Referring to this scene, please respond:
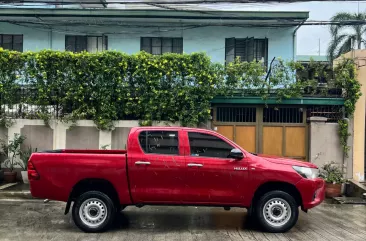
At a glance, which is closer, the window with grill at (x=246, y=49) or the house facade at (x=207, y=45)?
the house facade at (x=207, y=45)

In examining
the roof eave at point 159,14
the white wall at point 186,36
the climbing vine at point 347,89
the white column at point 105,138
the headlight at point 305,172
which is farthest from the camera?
the white wall at point 186,36

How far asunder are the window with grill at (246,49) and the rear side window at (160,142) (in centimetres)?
931

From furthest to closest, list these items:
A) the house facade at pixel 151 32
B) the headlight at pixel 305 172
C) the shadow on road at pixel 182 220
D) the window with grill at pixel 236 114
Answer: the house facade at pixel 151 32 → the window with grill at pixel 236 114 → the shadow on road at pixel 182 220 → the headlight at pixel 305 172

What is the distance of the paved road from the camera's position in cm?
679

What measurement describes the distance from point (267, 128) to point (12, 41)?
37.0ft

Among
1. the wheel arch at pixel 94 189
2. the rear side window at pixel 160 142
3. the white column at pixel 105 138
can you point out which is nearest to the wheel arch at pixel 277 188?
the rear side window at pixel 160 142

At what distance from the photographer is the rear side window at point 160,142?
23.4 feet

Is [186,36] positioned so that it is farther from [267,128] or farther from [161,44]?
[267,128]

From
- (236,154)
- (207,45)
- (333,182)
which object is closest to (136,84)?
(207,45)

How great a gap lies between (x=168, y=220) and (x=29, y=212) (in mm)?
3208

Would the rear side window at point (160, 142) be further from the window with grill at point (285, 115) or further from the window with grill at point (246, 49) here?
the window with grill at point (246, 49)

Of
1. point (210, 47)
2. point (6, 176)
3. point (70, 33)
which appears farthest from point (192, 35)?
point (6, 176)

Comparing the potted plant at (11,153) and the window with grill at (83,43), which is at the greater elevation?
the window with grill at (83,43)

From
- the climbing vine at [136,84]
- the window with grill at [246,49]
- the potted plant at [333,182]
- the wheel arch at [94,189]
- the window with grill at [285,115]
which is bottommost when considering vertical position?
the potted plant at [333,182]
